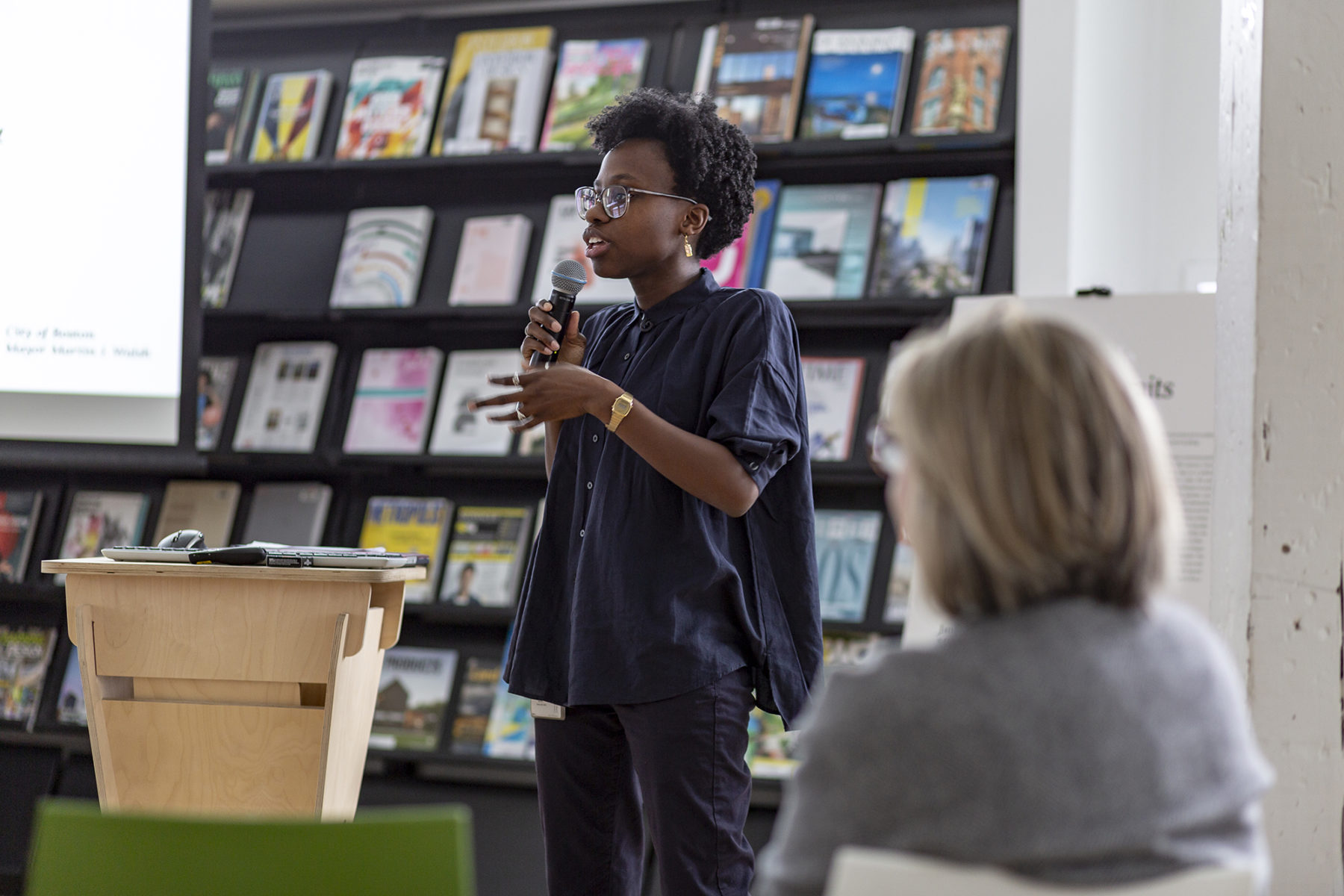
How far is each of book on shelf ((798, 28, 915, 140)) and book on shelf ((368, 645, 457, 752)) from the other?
1.77 metres

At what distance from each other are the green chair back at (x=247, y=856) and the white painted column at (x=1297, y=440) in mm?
1247

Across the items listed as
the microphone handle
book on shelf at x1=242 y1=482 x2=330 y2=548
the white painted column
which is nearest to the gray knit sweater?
the white painted column

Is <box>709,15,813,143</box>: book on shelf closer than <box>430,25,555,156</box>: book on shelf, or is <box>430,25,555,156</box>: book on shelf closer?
<box>709,15,813,143</box>: book on shelf

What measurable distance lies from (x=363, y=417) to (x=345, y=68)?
3.51 ft

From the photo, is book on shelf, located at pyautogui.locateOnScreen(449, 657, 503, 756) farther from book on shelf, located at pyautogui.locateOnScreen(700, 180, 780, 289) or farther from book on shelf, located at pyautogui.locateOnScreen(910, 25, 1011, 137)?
book on shelf, located at pyautogui.locateOnScreen(910, 25, 1011, 137)

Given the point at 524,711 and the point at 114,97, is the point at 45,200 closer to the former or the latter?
the point at 114,97

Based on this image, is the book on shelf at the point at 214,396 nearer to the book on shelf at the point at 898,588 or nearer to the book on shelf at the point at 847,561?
the book on shelf at the point at 847,561

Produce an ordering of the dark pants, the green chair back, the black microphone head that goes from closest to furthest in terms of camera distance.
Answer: the green chair back
the dark pants
the black microphone head

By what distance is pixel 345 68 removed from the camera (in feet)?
12.2

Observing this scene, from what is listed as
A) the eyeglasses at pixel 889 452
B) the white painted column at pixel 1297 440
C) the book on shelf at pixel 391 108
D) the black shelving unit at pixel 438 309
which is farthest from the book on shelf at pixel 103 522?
the eyeglasses at pixel 889 452

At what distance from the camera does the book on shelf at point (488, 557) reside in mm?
3398

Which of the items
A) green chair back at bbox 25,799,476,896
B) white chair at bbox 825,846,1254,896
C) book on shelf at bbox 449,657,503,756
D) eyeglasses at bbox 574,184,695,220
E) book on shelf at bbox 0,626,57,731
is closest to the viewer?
white chair at bbox 825,846,1254,896

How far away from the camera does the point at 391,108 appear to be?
11.7 feet

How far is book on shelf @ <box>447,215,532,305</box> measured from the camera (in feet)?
11.3
